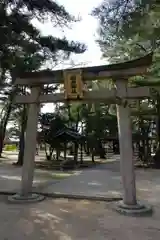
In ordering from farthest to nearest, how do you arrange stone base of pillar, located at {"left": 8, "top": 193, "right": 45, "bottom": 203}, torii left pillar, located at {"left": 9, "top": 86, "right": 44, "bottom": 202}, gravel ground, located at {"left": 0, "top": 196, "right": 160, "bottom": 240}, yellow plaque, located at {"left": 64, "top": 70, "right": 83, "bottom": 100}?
torii left pillar, located at {"left": 9, "top": 86, "right": 44, "bottom": 202} < stone base of pillar, located at {"left": 8, "top": 193, "right": 45, "bottom": 203} < yellow plaque, located at {"left": 64, "top": 70, "right": 83, "bottom": 100} < gravel ground, located at {"left": 0, "top": 196, "right": 160, "bottom": 240}

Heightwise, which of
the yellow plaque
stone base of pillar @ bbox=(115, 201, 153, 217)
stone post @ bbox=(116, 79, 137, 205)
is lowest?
Answer: stone base of pillar @ bbox=(115, 201, 153, 217)

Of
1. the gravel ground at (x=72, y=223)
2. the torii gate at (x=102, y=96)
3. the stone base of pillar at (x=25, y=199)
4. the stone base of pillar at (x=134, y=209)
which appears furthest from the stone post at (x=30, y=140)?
the stone base of pillar at (x=134, y=209)

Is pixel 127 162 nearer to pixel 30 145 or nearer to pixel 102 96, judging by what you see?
pixel 102 96

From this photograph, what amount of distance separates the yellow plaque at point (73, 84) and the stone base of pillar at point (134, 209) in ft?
8.37

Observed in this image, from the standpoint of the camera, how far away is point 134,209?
641 centimetres

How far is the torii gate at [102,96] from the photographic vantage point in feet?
22.2

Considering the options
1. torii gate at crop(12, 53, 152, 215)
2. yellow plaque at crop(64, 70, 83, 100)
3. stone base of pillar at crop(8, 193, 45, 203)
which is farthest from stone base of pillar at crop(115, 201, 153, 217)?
yellow plaque at crop(64, 70, 83, 100)

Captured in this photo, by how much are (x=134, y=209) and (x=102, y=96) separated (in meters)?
2.52

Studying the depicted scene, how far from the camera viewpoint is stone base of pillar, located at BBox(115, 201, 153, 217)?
6.23 m

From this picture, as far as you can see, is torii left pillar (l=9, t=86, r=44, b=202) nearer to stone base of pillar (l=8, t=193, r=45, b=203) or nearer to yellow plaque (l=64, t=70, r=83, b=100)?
stone base of pillar (l=8, t=193, r=45, b=203)

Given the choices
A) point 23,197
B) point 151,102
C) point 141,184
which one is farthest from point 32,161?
point 151,102

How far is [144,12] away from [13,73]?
412 centimetres

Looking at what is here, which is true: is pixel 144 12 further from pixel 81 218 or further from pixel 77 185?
pixel 77 185

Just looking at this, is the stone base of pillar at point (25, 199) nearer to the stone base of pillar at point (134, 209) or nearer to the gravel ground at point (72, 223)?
the gravel ground at point (72, 223)
